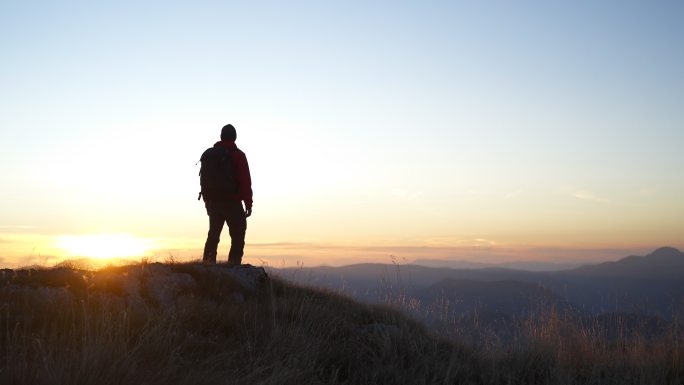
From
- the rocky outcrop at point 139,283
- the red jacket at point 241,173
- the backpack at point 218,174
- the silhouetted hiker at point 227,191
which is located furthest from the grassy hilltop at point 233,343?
the backpack at point 218,174

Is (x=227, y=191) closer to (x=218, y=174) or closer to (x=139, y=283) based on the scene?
(x=218, y=174)

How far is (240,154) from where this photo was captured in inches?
356

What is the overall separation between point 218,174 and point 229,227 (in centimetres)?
94

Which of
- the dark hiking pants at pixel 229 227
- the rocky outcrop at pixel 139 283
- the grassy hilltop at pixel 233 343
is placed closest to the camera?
the grassy hilltop at pixel 233 343

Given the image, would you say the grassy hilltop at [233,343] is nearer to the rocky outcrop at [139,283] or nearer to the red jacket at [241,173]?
the rocky outcrop at [139,283]

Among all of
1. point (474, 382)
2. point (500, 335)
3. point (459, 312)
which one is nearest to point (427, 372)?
point (474, 382)

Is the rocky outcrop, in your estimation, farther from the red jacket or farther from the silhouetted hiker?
the red jacket

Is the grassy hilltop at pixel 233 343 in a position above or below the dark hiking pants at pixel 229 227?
below

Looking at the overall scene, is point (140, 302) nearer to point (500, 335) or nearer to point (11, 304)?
point (11, 304)

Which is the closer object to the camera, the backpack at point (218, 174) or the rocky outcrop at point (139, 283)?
the rocky outcrop at point (139, 283)

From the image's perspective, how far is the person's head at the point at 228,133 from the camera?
9102 millimetres

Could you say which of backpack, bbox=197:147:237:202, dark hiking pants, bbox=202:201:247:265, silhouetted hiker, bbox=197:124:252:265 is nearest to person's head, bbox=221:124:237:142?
silhouetted hiker, bbox=197:124:252:265

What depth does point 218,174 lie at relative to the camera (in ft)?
29.3

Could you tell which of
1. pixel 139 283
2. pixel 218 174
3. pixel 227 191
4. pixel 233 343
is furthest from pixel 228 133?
pixel 233 343
